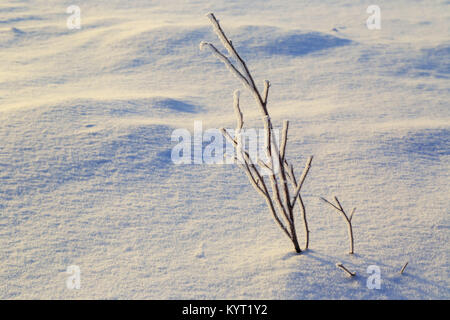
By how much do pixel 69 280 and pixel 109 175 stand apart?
2.50 feet

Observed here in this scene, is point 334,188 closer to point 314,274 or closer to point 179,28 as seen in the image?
point 314,274

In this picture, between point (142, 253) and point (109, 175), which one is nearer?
point (142, 253)

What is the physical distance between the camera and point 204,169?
235cm

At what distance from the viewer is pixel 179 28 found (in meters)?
4.80

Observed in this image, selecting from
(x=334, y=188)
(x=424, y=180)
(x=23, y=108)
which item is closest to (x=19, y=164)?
(x=23, y=108)

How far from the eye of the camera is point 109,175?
7.30 feet

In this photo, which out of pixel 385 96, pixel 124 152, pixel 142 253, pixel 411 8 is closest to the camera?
pixel 142 253

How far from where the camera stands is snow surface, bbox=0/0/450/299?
1545 millimetres

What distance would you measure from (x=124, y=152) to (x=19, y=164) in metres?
0.54

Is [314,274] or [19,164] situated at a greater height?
[19,164]

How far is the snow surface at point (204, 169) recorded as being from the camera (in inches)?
60.8
